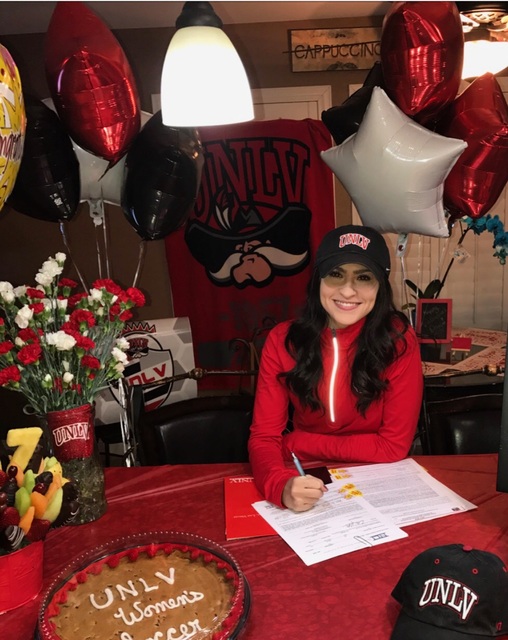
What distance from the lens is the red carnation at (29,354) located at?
4.10 ft

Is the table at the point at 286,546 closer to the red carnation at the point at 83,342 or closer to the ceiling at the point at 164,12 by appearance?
the red carnation at the point at 83,342

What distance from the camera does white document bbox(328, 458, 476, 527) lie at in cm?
132

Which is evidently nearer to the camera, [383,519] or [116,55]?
[383,519]

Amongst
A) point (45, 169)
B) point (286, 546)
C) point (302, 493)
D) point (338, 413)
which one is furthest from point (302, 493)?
point (45, 169)

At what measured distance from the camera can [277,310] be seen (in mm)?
3682

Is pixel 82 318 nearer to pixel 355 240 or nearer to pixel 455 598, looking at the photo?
pixel 355 240

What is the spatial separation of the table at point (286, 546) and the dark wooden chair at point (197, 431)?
24 cm

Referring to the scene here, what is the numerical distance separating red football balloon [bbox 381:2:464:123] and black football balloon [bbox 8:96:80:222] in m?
0.92

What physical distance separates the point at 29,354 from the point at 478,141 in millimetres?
1317

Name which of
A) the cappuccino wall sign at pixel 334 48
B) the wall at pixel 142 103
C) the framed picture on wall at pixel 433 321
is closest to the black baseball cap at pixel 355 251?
the framed picture on wall at pixel 433 321

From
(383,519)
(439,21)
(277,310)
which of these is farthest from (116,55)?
(277,310)

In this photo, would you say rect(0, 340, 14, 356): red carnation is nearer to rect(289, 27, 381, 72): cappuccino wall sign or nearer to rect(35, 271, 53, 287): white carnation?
rect(35, 271, 53, 287): white carnation

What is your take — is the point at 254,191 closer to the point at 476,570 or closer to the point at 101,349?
the point at 101,349

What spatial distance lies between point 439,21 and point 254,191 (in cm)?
196
